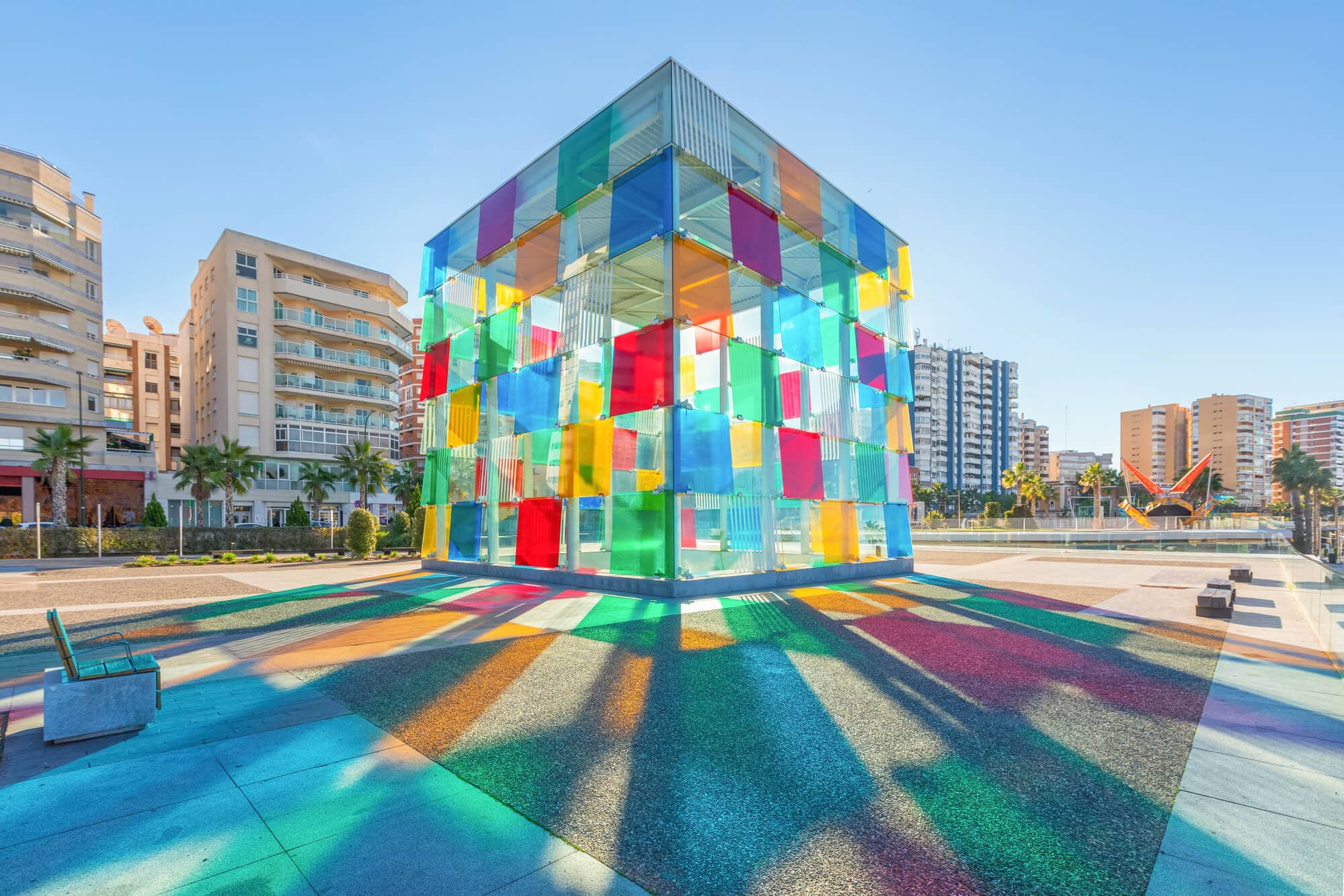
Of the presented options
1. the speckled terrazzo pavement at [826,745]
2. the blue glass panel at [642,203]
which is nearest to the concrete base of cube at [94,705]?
the speckled terrazzo pavement at [826,745]

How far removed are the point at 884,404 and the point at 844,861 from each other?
2057cm

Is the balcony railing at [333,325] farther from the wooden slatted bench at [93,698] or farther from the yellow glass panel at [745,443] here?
the wooden slatted bench at [93,698]

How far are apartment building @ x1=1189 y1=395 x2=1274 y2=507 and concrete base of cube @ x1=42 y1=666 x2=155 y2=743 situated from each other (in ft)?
656

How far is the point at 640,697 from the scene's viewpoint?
6844 mm

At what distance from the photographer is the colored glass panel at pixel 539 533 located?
712 inches

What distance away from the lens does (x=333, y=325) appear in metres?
53.7

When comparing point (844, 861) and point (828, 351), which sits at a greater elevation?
point (828, 351)

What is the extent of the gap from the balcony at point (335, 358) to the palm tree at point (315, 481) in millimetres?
8710

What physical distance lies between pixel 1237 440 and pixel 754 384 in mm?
197824

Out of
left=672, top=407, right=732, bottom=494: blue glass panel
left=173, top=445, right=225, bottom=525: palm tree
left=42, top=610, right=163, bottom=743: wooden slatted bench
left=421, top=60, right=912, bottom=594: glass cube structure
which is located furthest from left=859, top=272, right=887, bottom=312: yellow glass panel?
left=173, top=445, right=225, bottom=525: palm tree

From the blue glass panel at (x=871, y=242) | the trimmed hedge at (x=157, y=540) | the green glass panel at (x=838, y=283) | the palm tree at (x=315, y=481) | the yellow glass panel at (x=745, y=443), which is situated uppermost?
the blue glass panel at (x=871, y=242)

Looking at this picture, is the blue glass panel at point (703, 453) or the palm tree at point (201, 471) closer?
the blue glass panel at point (703, 453)

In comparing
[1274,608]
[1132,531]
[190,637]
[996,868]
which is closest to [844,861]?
[996,868]

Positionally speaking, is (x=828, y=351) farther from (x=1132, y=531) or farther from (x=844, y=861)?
(x=1132, y=531)
